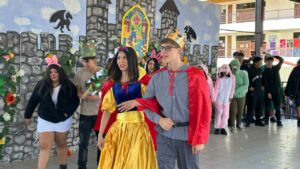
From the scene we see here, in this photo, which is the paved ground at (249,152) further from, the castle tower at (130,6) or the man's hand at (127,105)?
the castle tower at (130,6)

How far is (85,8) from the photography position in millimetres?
7430

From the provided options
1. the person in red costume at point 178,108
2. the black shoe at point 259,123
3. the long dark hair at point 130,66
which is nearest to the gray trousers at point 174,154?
the person in red costume at point 178,108

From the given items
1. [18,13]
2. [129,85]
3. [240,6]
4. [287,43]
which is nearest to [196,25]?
[18,13]

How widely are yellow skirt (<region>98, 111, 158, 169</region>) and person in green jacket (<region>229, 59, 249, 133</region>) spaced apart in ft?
18.7

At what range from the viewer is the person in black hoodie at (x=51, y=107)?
5.31 metres

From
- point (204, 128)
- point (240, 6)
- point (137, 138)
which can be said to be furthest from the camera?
point (240, 6)

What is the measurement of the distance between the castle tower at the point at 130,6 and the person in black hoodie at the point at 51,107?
2.92 metres

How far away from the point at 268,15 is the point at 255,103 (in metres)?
22.0

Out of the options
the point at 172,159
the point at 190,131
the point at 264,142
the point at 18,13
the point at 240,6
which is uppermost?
the point at 240,6

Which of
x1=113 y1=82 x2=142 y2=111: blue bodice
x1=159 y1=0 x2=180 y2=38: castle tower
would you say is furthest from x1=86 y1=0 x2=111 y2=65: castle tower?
x1=113 y1=82 x2=142 y2=111: blue bodice

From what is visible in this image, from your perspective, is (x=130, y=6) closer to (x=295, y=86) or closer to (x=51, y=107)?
(x=51, y=107)

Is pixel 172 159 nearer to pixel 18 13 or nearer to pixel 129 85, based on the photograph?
pixel 129 85

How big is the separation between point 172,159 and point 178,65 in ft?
3.06

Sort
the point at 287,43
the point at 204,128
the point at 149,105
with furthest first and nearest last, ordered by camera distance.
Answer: the point at 287,43 < the point at 149,105 < the point at 204,128
